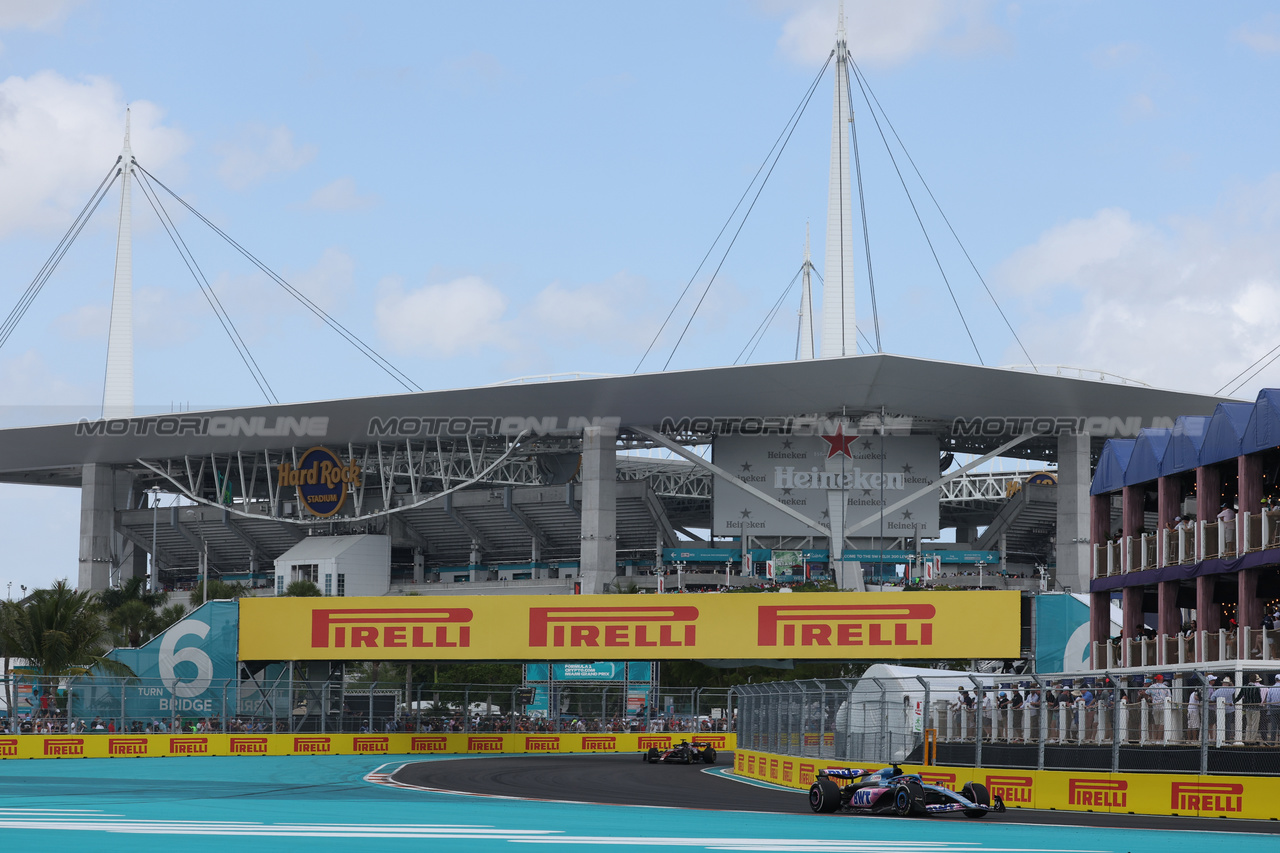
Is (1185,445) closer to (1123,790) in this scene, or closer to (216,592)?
(1123,790)

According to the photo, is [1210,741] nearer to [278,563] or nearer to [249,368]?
[249,368]

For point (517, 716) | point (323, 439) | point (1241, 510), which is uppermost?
point (323, 439)

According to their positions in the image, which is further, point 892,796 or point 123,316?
point 123,316

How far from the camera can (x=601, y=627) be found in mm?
46812

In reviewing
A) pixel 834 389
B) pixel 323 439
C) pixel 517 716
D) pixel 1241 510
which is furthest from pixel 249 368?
pixel 1241 510

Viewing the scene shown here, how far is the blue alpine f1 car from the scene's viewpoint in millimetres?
22016

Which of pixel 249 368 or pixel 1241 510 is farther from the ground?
pixel 249 368

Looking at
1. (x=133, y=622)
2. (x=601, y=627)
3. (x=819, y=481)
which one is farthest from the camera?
(x=819, y=481)

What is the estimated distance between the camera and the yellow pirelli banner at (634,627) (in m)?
43.8

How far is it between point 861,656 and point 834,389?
28492 mm

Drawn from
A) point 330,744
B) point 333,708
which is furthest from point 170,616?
point 330,744

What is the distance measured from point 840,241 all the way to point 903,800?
55830 mm

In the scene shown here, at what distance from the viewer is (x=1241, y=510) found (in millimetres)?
31484

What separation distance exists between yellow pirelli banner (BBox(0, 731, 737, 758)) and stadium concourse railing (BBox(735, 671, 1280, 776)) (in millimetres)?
19558
